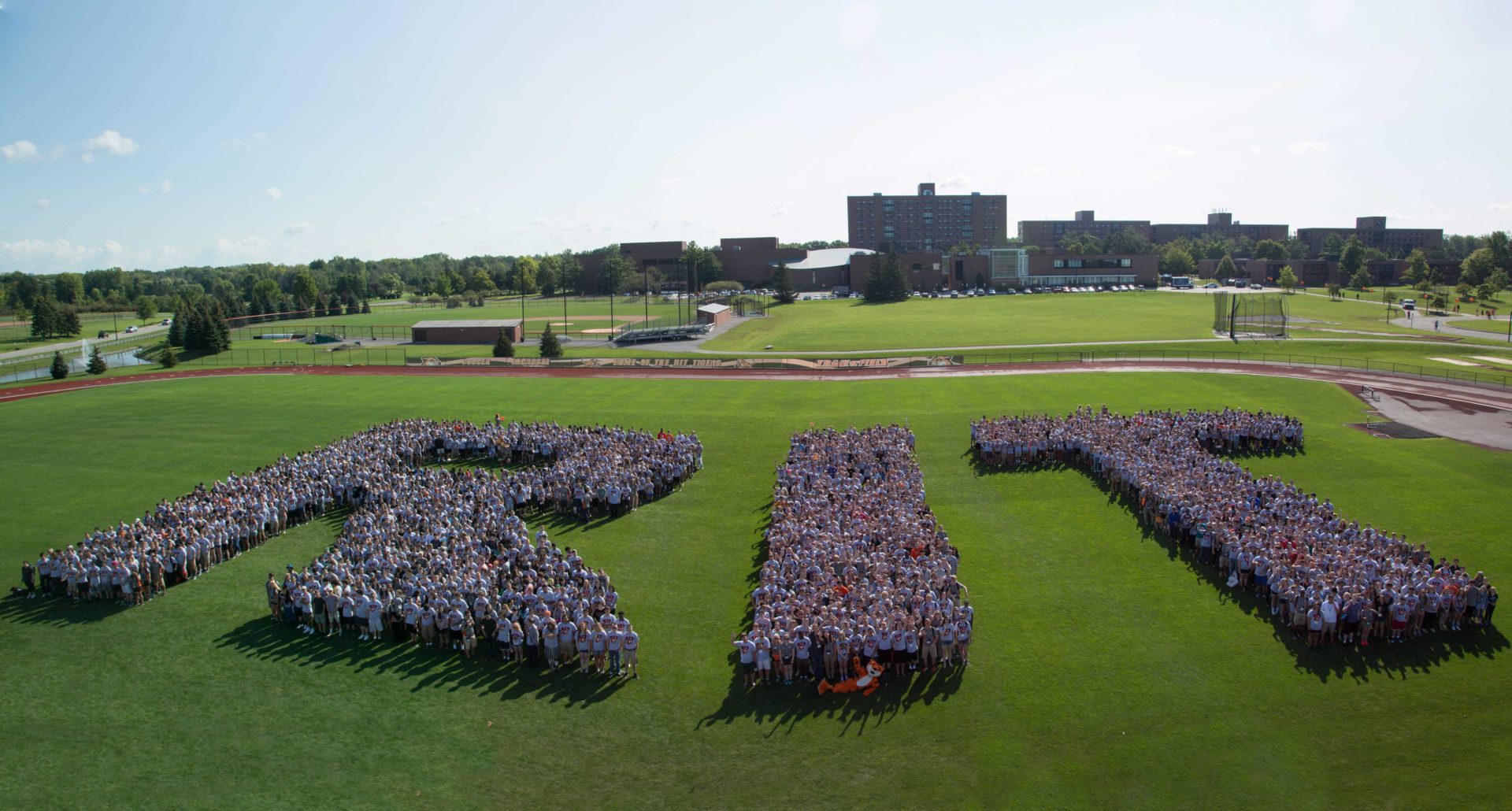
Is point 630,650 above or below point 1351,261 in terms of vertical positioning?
below

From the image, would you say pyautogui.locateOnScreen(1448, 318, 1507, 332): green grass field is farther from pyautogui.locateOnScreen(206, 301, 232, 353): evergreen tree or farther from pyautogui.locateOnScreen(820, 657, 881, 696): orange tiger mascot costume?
pyautogui.locateOnScreen(206, 301, 232, 353): evergreen tree

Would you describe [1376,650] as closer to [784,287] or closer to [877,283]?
[877,283]

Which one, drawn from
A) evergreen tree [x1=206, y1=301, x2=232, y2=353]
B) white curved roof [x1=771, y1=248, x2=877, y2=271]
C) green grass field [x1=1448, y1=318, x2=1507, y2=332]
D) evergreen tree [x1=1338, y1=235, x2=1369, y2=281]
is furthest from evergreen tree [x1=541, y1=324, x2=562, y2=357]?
evergreen tree [x1=1338, y1=235, x2=1369, y2=281]

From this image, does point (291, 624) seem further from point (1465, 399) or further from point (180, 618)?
point (1465, 399)

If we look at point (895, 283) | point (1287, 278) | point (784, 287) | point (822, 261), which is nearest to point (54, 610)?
point (784, 287)

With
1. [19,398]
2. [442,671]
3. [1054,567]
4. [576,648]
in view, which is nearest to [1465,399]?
[1054,567]

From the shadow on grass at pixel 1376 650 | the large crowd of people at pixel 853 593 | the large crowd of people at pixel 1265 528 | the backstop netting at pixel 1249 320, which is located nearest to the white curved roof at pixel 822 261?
the backstop netting at pixel 1249 320

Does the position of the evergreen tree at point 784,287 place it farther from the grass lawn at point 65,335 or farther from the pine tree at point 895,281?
the grass lawn at point 65,335
